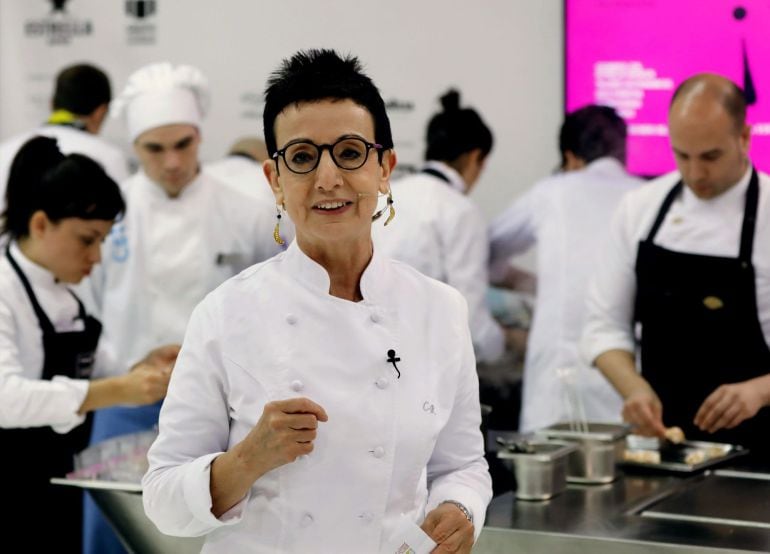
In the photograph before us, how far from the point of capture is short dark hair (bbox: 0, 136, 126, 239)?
111 inches

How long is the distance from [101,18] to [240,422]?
391cm

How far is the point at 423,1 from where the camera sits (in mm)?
4660

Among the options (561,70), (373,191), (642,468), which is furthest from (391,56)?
(373,191)

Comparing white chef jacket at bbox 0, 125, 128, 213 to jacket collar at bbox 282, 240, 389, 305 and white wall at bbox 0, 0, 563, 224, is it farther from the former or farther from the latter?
jacket collar at bbox 282, 240, 389, 305

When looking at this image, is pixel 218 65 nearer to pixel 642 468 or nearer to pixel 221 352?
pixel 642 468

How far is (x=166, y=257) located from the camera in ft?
11.9

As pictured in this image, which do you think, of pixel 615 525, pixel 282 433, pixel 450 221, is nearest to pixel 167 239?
pixel 450 221

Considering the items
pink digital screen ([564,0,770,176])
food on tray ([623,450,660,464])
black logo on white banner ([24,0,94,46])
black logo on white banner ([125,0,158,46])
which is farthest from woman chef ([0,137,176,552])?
black logo on white banner ([24,0,94,46])

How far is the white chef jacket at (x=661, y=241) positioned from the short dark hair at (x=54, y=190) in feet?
3.88

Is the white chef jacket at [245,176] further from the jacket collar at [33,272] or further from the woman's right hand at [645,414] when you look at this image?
the woman's right hand at [645,414]

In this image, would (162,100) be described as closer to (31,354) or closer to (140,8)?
(31,354)

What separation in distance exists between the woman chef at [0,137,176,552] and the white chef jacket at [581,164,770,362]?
1037mm

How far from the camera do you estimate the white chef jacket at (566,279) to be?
3.97 m

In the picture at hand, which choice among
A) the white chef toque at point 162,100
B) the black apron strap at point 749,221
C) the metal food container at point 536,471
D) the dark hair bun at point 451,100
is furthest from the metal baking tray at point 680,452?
the dark hair bun at point 451,100
